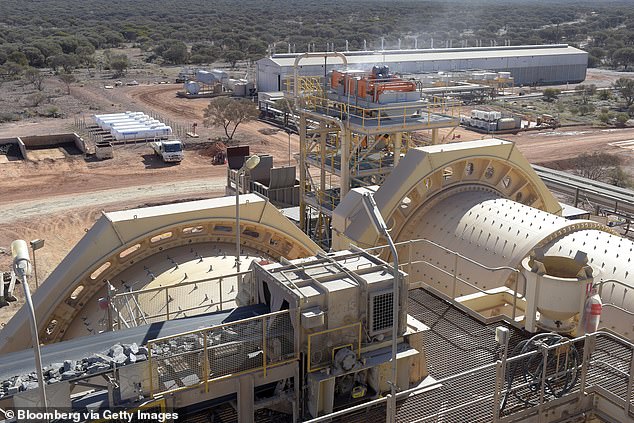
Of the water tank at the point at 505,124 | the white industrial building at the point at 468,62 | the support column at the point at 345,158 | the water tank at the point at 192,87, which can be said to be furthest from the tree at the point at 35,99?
the support column at the point at 345,158

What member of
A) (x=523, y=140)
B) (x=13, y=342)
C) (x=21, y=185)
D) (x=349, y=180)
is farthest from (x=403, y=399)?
(x=523, y=140)

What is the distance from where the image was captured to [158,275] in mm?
11906

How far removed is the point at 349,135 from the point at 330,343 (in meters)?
11.7

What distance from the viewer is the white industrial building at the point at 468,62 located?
6662 cm

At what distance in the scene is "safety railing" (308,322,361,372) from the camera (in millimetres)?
8320

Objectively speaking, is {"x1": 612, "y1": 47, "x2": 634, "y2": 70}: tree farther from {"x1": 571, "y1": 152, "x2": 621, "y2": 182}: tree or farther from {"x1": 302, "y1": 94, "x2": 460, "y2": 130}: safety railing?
{"x1": 302, "y1": 94, "x2": 460, "y2": 130}: safety railing

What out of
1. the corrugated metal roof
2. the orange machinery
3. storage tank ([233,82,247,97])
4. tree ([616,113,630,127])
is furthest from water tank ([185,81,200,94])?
the orange machinery

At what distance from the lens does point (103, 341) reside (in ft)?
27.8

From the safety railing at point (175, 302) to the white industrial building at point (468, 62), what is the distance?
172 feet

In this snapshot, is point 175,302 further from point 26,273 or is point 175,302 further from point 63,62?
point 63,62

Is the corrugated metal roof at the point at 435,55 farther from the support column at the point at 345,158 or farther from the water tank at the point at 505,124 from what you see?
the support column at the point at 345,158

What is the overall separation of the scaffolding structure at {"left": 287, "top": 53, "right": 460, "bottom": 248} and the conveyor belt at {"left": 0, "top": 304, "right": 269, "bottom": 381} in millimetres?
10330

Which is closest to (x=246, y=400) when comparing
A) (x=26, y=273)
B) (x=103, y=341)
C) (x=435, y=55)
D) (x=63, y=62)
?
(x=103, y=341)

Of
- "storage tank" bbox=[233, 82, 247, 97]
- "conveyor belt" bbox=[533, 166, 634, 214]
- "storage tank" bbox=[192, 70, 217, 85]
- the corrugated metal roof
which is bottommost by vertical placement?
"storage tank" bbox=[233, 82, 247, 97]
